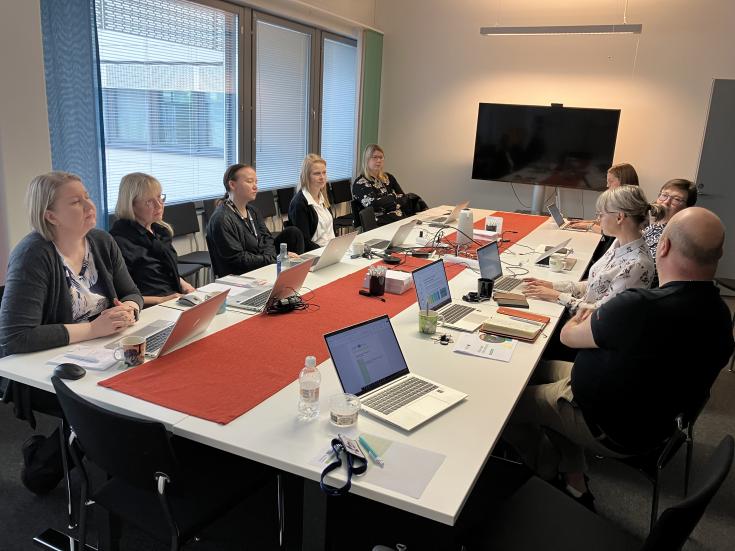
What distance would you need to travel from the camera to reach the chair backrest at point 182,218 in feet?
15.8

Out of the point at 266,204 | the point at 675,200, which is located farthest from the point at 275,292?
the point at 266,204

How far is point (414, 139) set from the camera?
25.3 feet

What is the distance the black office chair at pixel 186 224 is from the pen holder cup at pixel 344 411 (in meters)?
3.00

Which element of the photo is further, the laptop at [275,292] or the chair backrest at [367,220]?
the chair backrest at [367,220]

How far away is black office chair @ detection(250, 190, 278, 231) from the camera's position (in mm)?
5797

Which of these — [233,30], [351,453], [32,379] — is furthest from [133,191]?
[233,30]

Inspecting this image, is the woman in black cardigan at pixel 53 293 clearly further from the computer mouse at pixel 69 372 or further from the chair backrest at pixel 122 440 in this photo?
the chair backrest at pixel 122 440

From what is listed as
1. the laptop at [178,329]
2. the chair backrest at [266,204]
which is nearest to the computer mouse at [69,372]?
the laptop at [178,329]

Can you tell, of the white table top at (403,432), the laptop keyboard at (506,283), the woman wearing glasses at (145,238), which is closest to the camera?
the white table top at (403,432)

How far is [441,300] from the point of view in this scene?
9.35ft

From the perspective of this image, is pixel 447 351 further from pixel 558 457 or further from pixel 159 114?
pixel 159 114

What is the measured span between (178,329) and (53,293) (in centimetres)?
53

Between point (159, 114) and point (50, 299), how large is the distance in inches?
119

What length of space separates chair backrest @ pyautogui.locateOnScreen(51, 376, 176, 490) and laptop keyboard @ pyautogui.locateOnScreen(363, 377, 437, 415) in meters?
0.62
